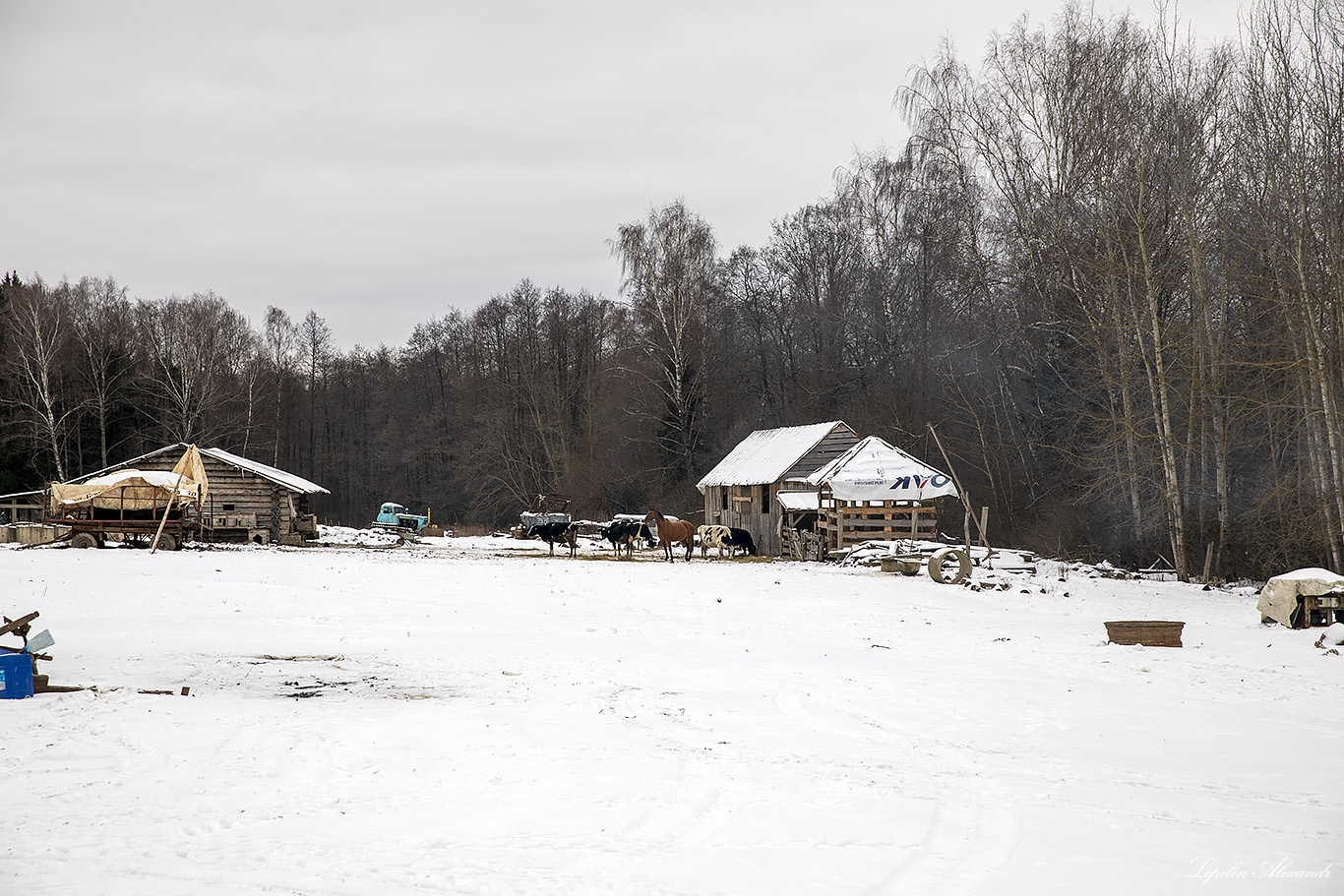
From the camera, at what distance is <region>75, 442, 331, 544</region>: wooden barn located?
39.1m

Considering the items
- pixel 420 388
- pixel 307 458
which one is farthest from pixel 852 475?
pixel 307 458

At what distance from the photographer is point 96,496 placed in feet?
106

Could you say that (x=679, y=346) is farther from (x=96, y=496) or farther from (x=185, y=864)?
(x=185, y=864)

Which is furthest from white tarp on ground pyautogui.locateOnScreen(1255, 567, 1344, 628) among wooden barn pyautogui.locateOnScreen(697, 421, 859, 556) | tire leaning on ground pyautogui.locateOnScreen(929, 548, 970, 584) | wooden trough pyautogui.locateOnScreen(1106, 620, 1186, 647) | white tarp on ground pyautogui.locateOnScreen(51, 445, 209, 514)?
white tarp on ground pyautogui.locateOnScreen(51, 445, 209, 514)

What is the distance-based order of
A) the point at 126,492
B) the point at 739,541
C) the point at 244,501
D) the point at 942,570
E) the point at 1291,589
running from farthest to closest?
the point at 244,501
the point at 126,492
the point at 739,541
the point at 942,570
the point at 1291,589

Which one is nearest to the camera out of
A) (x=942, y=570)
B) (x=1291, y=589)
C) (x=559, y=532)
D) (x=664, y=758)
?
(x=664, y=758)

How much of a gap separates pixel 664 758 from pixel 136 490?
31.4m

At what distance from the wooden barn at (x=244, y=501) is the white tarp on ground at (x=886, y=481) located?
22.6 metres

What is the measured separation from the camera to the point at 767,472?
35219mm

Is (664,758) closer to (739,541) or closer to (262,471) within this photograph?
(739,541)

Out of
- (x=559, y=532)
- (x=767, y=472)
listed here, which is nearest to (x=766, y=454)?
(x=767, y=472)

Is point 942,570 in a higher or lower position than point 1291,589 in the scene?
lower

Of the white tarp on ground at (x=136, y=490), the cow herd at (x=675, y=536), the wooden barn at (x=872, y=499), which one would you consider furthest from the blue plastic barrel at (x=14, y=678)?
the white tarp on ground at (x=136, y=490)

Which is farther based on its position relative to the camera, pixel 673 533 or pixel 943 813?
pixel 673 533
